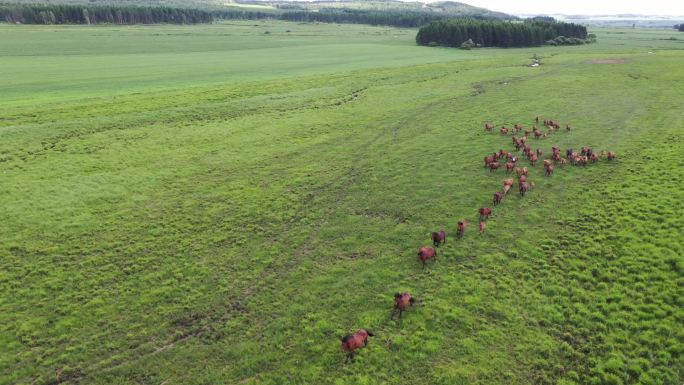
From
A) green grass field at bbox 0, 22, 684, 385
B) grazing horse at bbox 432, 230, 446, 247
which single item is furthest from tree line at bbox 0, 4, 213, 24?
grazing horse at bbox 432, 230, 446, 247

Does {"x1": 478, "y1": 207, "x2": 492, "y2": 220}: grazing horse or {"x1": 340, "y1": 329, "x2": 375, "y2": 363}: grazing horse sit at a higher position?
{"x1": 478, "y1": 207, "x2": 492, "y2": 220}: grazing horse

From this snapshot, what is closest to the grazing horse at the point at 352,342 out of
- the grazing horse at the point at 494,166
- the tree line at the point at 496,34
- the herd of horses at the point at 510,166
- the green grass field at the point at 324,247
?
the herd of horses at the point at 510,166

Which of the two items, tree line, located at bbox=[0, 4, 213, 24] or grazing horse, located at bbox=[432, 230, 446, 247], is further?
tree line, located at bbox=[0, 4, 213, 24]

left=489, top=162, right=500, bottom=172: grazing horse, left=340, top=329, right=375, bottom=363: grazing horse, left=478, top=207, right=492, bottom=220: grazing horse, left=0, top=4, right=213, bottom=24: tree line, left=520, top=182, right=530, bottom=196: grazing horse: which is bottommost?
left=340, top=329, right=375, bottom=363: grazing horse

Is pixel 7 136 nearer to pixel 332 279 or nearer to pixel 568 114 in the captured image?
pixel 332 279

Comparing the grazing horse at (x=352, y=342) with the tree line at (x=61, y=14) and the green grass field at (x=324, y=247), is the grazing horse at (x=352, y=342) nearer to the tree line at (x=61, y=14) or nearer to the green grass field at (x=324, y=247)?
the green grass field at (x=324, y=247)

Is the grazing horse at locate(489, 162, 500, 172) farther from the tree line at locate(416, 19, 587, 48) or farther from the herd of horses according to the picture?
the tree line at locate(416, 19, 587, 48)
